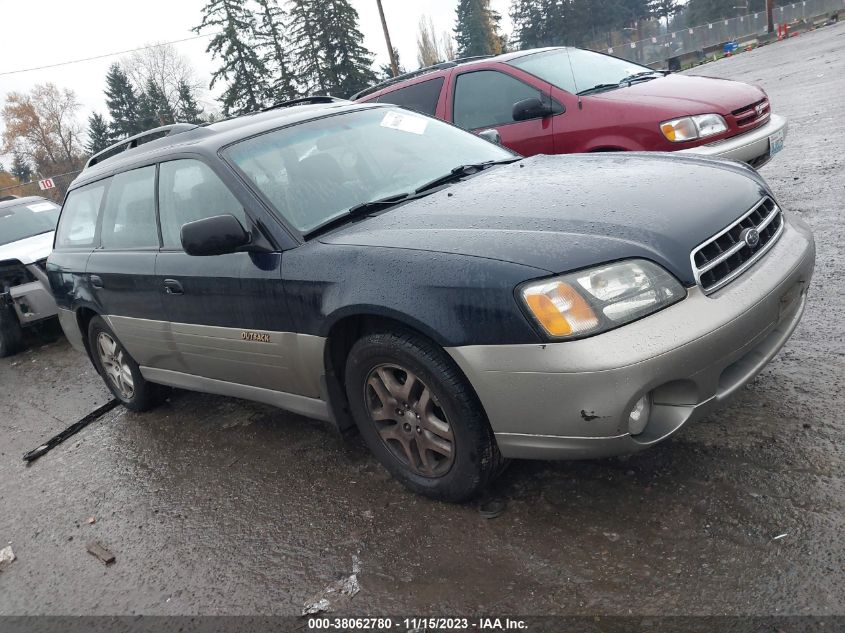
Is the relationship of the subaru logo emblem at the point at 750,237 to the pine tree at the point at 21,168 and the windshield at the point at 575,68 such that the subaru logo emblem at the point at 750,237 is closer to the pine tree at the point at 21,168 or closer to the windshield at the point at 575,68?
the windshield at the point at 575,68

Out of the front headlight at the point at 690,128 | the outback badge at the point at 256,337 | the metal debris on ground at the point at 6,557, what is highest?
the front headlight at the point at 690,128

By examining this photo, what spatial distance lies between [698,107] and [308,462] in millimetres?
4090

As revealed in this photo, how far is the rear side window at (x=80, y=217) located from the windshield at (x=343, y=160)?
1729mm

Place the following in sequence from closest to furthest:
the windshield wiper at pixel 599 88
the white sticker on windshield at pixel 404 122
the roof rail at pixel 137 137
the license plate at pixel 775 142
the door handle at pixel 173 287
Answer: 1. the door handle at pixel 173 287
2. the white sticker on windshield at pixel 404 122
3. the roof rail at pixel 137 137
4. the license plate at pixel 775 142
5. the windshield wiper at pixel 599 88

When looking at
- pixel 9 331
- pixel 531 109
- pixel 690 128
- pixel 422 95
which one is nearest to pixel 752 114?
pixel 690 128

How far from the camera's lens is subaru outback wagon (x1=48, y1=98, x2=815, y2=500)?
2150 millimetres

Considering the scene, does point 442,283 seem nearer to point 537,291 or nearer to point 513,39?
point 537,291

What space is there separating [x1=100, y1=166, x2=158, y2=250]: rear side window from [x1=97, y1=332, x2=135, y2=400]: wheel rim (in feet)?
2.53

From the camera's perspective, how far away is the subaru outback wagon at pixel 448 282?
215 cm

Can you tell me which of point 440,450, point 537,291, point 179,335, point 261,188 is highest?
point 261,188

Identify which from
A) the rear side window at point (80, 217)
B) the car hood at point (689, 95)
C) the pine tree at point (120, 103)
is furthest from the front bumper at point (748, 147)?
the pine tree at point (120, 103)

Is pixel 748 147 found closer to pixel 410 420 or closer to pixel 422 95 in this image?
pixel 422 95

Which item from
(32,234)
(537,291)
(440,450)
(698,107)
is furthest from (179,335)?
(32,234)

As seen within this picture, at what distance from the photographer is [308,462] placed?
3.37m
